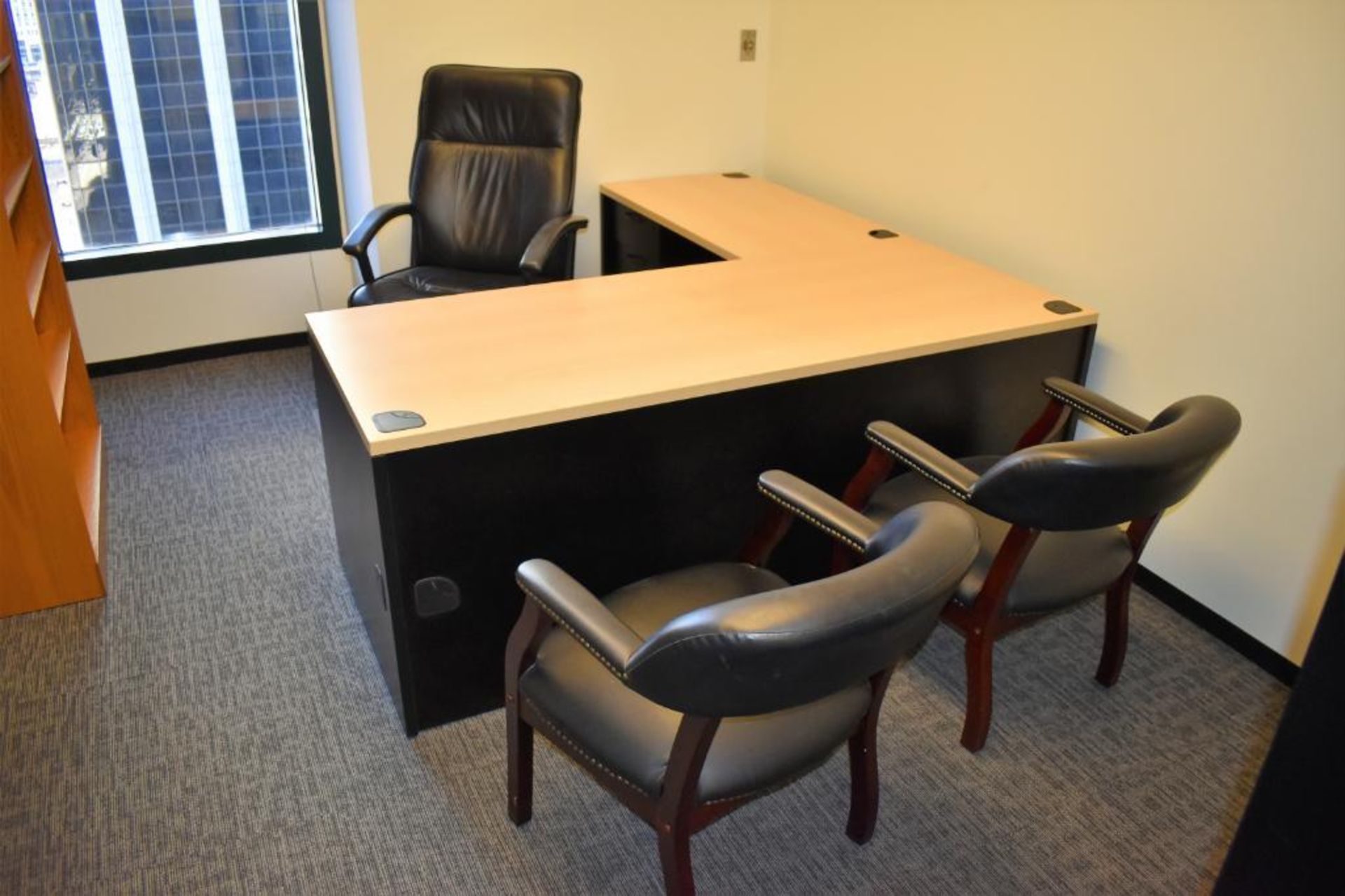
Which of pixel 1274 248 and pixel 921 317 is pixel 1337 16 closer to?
pixel 1274 248

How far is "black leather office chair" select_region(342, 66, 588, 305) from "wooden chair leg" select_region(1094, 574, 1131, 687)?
1.81 m

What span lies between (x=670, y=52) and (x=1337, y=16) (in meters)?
2.22

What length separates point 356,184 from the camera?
3.73 meters

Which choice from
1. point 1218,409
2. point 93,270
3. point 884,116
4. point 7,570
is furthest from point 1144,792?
point 93,270

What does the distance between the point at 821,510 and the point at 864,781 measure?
50 cm

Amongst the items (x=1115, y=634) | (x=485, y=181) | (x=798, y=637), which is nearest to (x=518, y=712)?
(x=798, y=637)

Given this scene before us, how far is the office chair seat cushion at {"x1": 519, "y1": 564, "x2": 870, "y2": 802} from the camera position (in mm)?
1481

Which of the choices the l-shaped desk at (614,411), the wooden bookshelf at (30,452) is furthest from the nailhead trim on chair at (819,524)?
the wooden bookshelf at (30,452)

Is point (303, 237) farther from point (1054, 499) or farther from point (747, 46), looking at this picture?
point (1054, 499)

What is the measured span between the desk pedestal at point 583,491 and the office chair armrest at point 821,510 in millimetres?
330

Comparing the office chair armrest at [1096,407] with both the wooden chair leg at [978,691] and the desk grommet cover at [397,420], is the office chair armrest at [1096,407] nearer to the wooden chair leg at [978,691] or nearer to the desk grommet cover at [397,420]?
the wooden chair leg at [978,691]

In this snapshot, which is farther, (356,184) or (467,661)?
(356,184)

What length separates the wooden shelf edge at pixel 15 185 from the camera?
97.1 inches

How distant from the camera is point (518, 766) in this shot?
1.83 m
